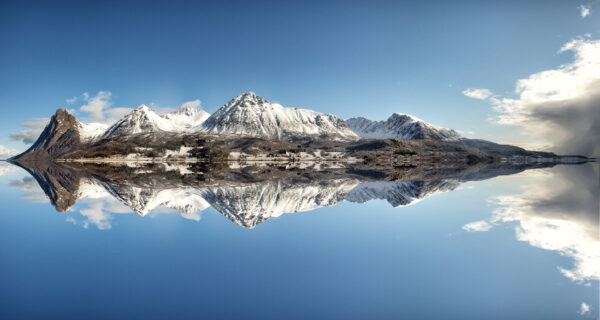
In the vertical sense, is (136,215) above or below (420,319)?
above

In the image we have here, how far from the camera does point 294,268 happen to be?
40.5 feet

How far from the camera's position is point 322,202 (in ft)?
95.7

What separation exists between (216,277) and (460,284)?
9363mm

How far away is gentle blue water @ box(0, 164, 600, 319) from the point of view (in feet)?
30.8

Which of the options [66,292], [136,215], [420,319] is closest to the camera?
[420,319]

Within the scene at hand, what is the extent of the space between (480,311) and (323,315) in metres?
5.23

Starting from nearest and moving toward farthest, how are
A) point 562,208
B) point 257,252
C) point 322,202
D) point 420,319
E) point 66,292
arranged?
point 420,319 < point 66,292 < point 257,252 < point 562,208 < point 322,202

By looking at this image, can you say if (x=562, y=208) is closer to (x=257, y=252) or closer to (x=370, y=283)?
(x=370, y=283)

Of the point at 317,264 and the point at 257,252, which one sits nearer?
the point at 317,264

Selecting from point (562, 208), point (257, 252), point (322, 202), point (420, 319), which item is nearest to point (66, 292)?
point (257, 252)

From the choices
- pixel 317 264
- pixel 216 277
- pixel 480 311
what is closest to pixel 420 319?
pixel 480 311

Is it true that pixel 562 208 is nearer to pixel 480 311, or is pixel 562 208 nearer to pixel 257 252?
pixel 480 311

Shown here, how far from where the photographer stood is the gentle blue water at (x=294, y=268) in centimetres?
940

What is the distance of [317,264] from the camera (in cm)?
1285
